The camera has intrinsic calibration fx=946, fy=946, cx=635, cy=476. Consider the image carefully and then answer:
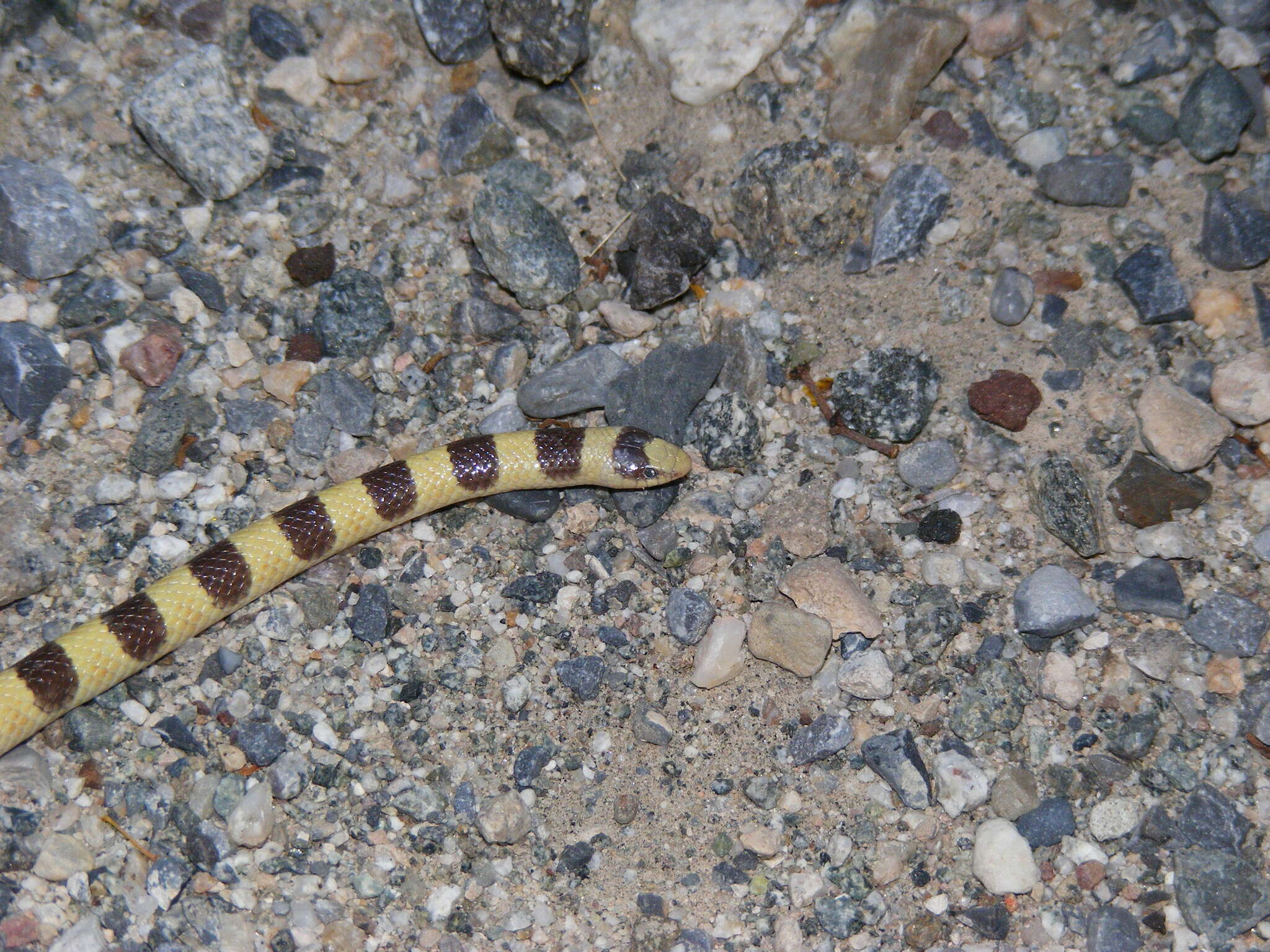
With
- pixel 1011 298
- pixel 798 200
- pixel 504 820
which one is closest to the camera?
pixel 504 820

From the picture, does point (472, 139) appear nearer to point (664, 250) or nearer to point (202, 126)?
point (664, 250)

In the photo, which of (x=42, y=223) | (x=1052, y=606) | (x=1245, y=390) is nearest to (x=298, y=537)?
(x=42, y=223)

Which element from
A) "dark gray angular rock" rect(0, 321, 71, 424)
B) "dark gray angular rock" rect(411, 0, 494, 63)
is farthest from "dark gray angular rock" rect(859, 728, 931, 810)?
"dark gray angular rock" rect(411, 0, 494, 63)

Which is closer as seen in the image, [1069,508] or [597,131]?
[1069,508]

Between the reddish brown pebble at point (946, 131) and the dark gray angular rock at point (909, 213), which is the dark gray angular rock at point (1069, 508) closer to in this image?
the dark gray angular rock at point (909, 213)

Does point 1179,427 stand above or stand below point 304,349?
below

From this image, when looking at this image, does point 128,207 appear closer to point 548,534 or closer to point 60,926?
point 548,534

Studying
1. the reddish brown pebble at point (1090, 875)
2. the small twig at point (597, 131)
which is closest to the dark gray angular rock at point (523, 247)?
the small twig at point (597, 131)
